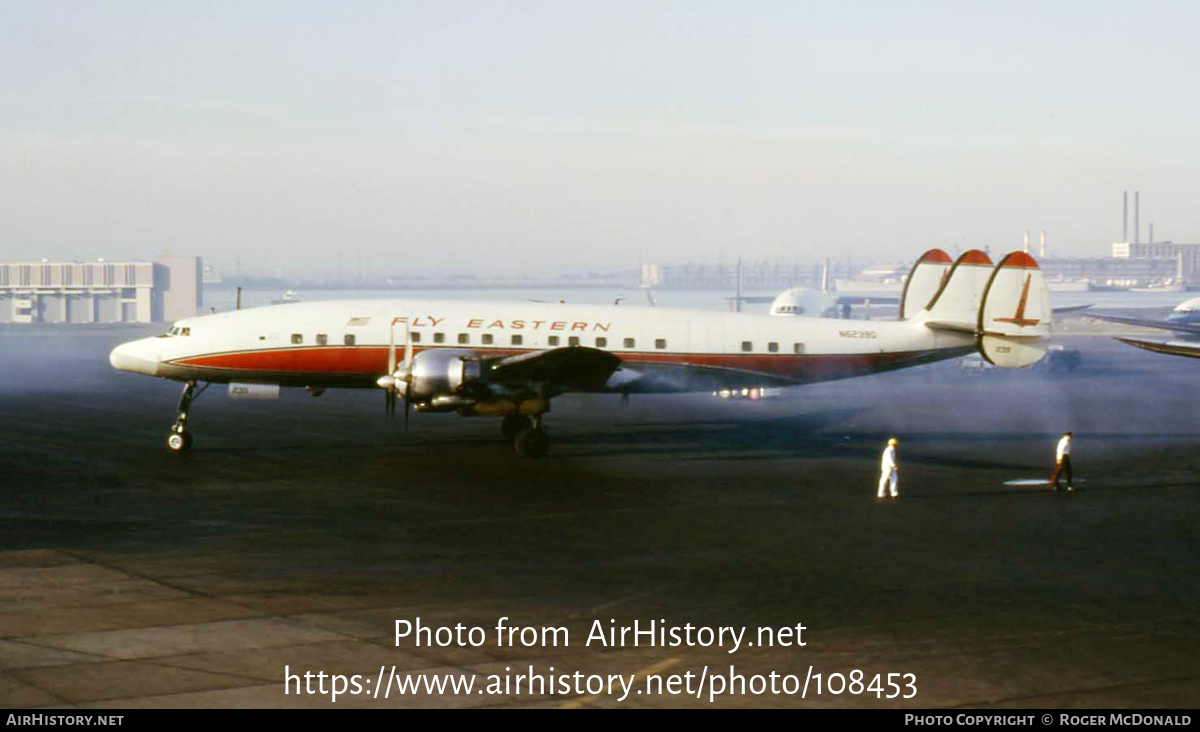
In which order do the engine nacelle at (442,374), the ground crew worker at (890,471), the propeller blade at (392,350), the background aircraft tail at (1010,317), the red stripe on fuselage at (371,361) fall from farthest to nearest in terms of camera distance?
the background aircraft tail at (1010,317) < the red stripe on fuselage at (371,361) < the propeller blade at (392,350) < the engine nacelle at (442,374) < the ground crew worker at (890,471)

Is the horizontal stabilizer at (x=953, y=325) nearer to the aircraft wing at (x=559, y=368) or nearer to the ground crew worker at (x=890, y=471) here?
the aircraft wing at (x=559, y=368)

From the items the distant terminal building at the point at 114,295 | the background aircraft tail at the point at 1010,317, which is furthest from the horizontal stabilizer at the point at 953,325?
the distant terminal building at the point at 114,295

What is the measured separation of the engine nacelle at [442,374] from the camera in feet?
109

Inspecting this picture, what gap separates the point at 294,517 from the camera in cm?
2620

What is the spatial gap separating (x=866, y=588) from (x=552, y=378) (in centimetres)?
1626

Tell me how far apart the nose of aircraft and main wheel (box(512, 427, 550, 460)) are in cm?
1074

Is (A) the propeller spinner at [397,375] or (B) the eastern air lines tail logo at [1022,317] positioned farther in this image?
(B) the eastern air lines tail logo at [1022,317]

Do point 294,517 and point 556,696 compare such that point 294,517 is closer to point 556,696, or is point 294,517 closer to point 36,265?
point 556,696

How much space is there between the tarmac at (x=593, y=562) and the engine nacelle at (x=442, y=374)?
6.89ft

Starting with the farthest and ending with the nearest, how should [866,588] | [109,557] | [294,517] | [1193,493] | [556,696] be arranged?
[1193,493] → [294,517] → [109,557] → [866,588] → [556,696]

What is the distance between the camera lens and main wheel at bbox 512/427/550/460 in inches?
1401

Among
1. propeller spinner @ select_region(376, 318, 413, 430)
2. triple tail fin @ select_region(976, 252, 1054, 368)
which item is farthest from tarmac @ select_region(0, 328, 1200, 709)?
triple tail fin @ select_region(976, 252, 1054, 368)

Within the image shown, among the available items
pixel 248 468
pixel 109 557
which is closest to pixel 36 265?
pixel 248 468

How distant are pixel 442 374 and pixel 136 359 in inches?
394
